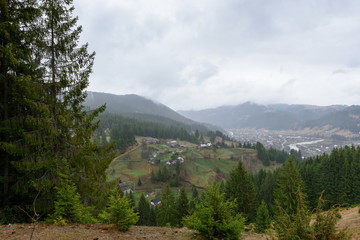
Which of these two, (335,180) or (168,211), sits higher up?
(335,180)

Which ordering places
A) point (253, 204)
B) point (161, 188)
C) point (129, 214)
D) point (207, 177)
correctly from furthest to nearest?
point (207, 177), point (161, 188), point (253, 204), point (129, 214)

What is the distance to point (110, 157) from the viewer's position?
47.4 feet

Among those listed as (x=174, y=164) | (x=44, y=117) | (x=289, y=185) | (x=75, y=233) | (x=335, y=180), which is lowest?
(x=174, y=164)

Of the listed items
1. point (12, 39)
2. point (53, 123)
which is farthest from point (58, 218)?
point (12, 39)

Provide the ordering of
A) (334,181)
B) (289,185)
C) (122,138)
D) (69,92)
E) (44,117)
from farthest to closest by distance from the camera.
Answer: (122,138) → (334,181) → (289,185) → (69,92) → (44,117)

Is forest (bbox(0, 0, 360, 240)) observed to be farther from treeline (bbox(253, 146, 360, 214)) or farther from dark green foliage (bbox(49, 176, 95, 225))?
treeline (bbox(253, 146, 360, 214))

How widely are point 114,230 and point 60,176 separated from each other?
4194 millimetres

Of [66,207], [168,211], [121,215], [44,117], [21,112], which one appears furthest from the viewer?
[168,211]

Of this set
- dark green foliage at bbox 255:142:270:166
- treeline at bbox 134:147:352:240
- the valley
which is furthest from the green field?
treeline at bbox 134:147:352:240

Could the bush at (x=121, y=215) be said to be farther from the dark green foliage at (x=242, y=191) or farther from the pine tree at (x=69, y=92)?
the dark green foliage at (x=242, y=191)

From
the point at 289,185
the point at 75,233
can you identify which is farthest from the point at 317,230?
the point at 289,185

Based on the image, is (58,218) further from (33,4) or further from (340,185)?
(340,185)

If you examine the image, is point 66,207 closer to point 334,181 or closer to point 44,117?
point 44,117

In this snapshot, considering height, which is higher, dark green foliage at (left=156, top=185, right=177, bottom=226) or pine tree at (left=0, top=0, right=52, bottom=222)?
pine tree at (left=0, top=0, right=52, bottom=222)
